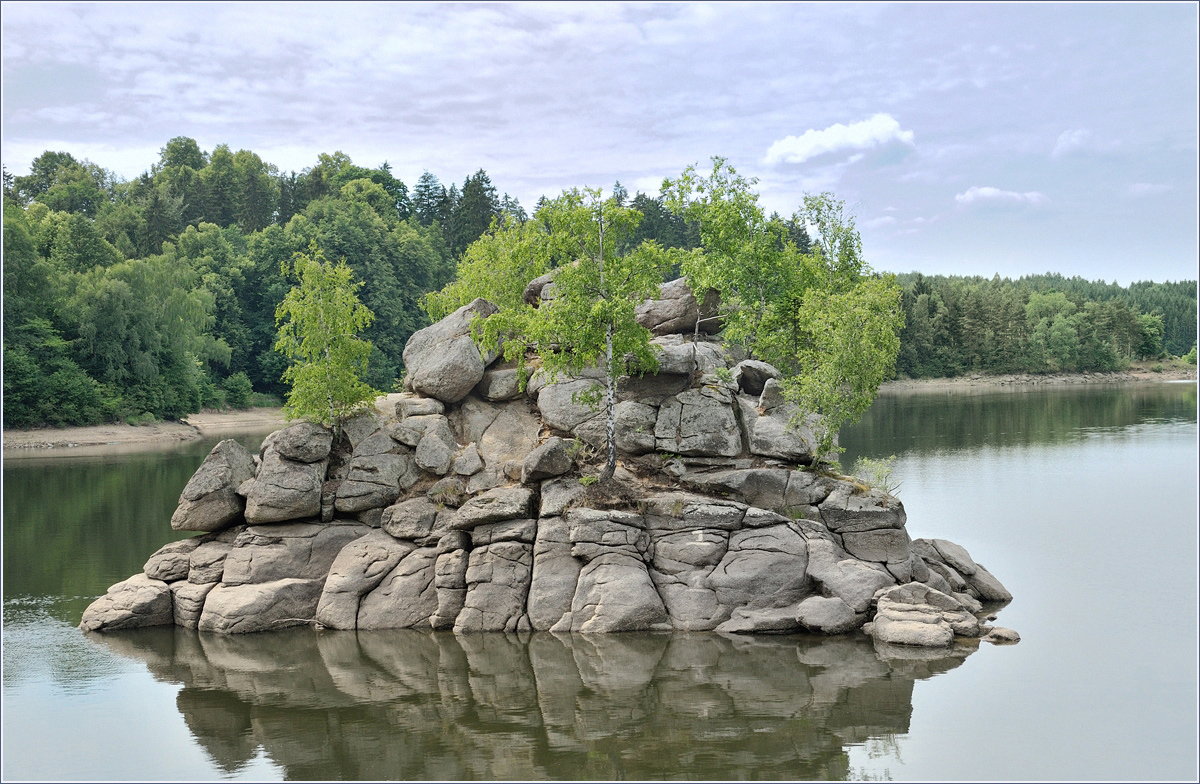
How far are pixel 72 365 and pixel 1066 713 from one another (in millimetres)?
74671

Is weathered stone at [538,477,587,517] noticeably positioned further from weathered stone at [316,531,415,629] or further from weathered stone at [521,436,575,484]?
weathered stone at [316,531,415,629]

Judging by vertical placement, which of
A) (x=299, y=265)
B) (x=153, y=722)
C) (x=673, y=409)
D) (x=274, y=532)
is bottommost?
(x=153, y=722)

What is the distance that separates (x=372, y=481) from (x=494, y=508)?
15.3ft

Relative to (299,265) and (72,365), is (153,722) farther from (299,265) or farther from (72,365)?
(72,365)

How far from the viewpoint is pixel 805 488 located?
90.6 feet

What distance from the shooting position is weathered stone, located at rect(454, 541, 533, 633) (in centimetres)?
2562

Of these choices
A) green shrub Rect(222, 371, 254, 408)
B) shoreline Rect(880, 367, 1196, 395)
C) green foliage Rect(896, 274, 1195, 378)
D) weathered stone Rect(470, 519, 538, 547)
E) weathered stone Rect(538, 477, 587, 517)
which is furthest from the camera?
green foliage Rect(896, 274, 1195, 378)

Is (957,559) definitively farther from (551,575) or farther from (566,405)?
(566,405)

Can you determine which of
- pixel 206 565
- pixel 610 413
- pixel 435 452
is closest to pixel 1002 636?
pixel 610 413

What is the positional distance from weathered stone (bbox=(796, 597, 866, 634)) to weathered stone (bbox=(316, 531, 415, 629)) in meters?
11.5

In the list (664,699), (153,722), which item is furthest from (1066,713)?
(153,722)

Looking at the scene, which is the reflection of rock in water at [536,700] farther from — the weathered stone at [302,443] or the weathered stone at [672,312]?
the weathered stone at [672,312]

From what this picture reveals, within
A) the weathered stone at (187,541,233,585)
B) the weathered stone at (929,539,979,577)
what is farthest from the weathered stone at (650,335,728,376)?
the weathered stone at (187,541,233,585)

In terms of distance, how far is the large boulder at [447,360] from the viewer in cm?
3050
